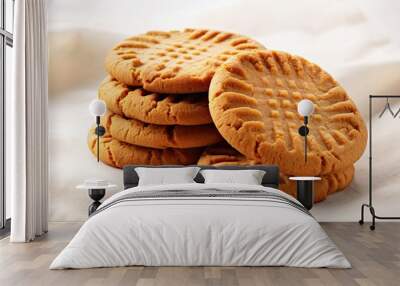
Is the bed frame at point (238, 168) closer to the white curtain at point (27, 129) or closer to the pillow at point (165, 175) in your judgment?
the pillow at point (165, 175)

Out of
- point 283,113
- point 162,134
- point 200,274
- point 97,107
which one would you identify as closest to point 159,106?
point 162,134

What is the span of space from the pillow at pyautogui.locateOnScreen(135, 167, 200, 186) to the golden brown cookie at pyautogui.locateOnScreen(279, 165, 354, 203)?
1.05m

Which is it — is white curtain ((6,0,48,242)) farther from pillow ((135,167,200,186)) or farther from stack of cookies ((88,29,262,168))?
pillow ((135,167,200,186))

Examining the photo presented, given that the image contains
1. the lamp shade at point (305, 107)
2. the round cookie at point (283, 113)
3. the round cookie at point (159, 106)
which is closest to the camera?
the round cookie at point (159, 106)

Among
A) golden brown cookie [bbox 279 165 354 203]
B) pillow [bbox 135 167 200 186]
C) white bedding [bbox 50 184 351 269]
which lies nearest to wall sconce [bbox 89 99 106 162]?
pillow [bbox 135 167 200 186]

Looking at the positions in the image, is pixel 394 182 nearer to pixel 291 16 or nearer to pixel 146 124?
pixel 291 16

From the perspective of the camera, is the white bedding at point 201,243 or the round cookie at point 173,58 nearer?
the white bedding at point 201,243

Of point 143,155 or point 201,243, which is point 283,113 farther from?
point 201,243

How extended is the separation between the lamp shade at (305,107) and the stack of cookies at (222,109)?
6.2 inches

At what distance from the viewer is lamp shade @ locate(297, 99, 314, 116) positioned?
20.4 feet

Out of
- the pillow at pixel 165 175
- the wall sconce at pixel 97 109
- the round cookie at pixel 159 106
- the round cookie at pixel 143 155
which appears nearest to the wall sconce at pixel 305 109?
the round cookie at pixel 159 106

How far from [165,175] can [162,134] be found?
0.44 m

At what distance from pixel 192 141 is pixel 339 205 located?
2.00m

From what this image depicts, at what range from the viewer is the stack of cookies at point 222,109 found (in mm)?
5855
